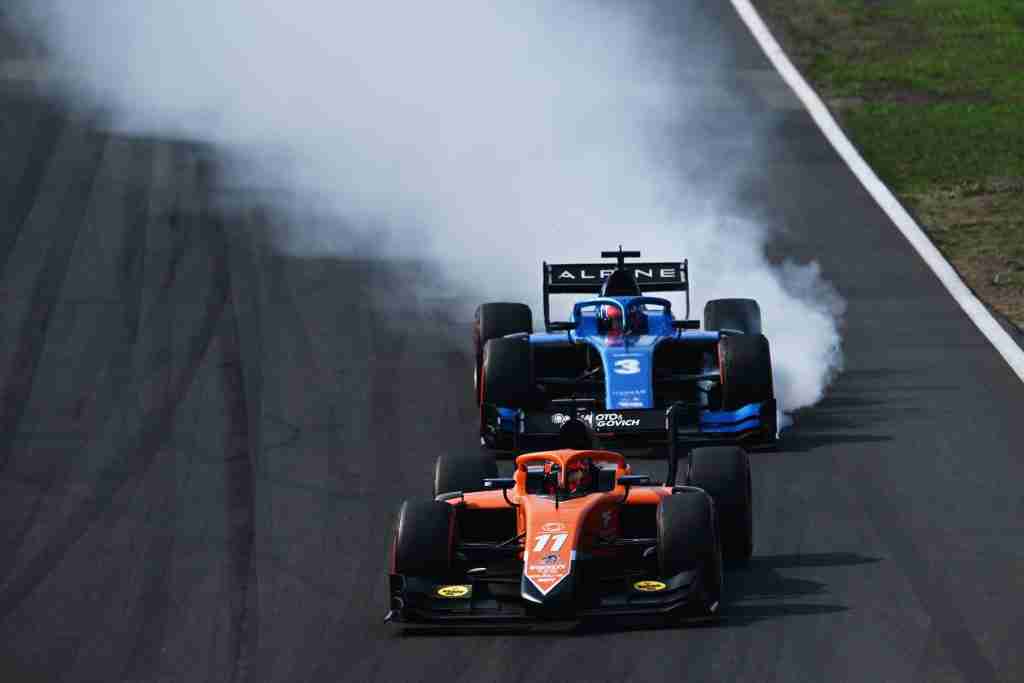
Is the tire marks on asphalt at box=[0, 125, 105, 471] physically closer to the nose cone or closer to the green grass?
the nose cone

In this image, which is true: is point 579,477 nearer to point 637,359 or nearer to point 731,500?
point 731,500

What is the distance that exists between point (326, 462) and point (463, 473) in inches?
109

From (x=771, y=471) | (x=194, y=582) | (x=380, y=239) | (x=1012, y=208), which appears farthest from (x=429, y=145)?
(x=194, y=582)

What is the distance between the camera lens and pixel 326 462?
20.0m

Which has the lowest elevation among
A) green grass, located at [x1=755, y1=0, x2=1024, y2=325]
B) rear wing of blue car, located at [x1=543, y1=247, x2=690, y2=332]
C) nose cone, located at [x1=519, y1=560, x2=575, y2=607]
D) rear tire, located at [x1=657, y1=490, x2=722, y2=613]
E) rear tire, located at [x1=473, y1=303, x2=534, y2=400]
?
nose cone, located at [x1=519, y1=560, x2=575, y2=607]

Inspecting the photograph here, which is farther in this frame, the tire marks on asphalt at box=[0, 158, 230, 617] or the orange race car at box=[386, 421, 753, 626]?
the tire marks on asphalt at box=[0, 158, 230, 617]

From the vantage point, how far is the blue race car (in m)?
20.4

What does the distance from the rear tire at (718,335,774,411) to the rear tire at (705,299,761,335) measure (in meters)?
1.23

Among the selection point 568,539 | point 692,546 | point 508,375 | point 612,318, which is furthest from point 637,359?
point 692,546

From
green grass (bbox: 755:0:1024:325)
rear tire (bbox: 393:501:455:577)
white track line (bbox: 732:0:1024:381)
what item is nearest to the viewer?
rear tire (bbox: 393:501:455:577)

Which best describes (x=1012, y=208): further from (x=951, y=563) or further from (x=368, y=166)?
(x=951, y=563)

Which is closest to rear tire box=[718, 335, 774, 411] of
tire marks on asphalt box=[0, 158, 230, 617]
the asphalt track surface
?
the asphalt track surface

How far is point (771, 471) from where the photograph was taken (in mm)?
19688

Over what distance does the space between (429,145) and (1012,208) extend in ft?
27.1
